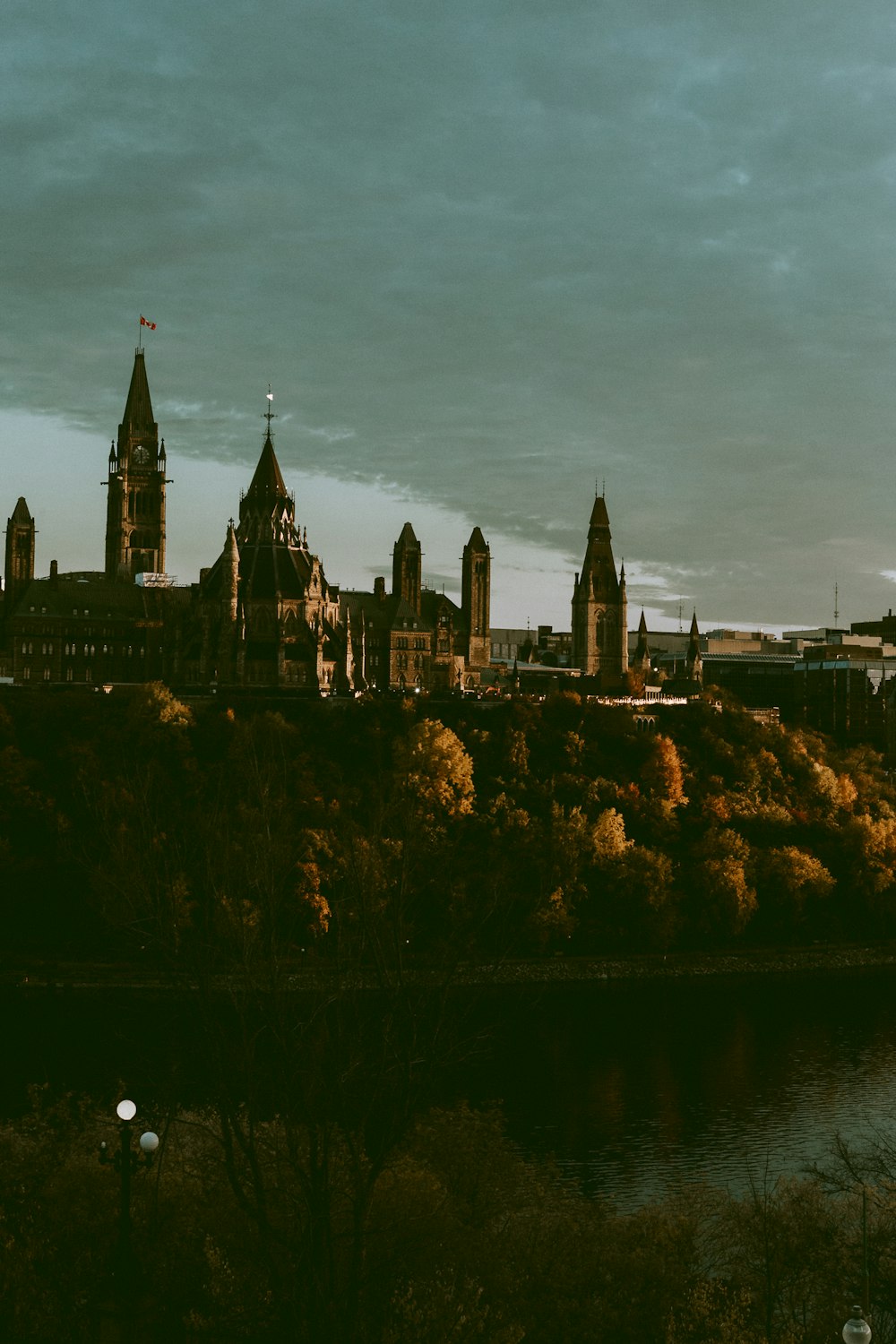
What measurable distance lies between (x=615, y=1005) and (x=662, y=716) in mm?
45216

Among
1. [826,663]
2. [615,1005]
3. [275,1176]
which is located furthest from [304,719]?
[826,663]

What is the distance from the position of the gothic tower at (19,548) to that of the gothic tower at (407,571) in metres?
35.9

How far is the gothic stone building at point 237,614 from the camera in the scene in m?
126

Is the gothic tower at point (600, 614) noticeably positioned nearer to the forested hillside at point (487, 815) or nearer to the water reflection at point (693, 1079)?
the forested hillside at point (487, 815)

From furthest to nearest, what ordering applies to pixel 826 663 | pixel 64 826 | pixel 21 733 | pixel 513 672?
pixel 826 663 → pixel 513 672 → pixel 21 733 → pixel 64 826

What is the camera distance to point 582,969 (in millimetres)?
82688

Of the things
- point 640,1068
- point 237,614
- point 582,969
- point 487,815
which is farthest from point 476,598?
point 640,1068

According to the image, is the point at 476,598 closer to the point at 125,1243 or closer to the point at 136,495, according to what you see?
the point at 136,495

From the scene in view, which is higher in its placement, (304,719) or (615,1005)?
(304,719)

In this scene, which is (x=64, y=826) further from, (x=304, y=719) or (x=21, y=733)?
(x=304, y=719)

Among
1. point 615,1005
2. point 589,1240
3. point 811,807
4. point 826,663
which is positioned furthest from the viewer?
point 826,663

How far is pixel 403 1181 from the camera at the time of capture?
1292 inches

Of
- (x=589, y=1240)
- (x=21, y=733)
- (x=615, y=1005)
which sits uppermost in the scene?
(x=21, y=733)

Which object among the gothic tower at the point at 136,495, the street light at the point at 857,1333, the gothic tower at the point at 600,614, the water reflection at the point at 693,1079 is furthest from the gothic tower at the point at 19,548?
the street light at the point at 857,1333
